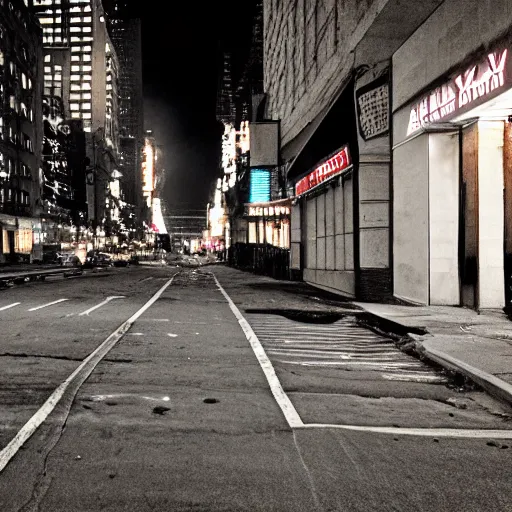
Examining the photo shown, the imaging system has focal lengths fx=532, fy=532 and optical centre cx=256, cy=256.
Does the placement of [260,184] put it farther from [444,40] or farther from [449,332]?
[449,332]

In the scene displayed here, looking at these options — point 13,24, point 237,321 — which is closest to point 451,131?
point 237,321

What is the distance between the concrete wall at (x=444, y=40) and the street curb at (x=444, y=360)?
559 cm

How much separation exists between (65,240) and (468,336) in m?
90.3

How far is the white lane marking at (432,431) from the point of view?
477cm

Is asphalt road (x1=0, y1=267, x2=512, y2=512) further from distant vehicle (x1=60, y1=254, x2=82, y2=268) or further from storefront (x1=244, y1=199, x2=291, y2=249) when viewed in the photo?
distant vehicle (x1=60, y1=254, x2=82, y2=268)

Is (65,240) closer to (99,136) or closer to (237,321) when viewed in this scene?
(99,136)

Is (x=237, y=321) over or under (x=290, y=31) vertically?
under

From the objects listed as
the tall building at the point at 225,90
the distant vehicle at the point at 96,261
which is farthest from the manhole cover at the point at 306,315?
the tall building at the point at 225,90

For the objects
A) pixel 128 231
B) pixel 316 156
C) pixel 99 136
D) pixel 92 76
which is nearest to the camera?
pixel 316 156

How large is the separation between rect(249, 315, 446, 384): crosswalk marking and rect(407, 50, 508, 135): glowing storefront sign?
4864 mm

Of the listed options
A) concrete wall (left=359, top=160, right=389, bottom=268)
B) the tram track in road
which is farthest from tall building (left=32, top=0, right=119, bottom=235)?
the tram track in road

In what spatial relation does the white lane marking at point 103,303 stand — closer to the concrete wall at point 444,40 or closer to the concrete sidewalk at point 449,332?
the concrete sidewalk at point 449,332

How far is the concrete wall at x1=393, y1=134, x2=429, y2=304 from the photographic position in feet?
43.9

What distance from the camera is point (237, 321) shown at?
12.1m
